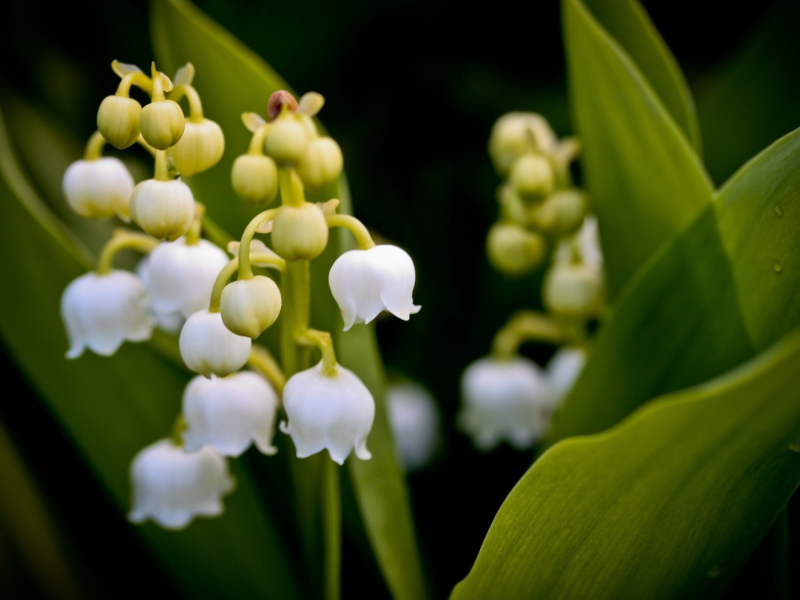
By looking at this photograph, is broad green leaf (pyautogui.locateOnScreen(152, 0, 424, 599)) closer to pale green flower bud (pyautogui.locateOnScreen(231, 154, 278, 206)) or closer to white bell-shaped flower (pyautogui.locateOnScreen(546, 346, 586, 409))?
pale green flower bud (pyautogui.locateOnScreen(231, 154, 278, 206))

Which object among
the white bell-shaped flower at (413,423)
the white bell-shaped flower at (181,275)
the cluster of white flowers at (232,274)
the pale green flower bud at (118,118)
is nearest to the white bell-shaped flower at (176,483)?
the cluster of white flowers at (232,274)

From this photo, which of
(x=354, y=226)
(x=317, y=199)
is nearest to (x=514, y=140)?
(x=317, y=199)

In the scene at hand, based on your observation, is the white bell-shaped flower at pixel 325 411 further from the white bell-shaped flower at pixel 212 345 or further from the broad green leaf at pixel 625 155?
the broad green leaf at pixel 625 155

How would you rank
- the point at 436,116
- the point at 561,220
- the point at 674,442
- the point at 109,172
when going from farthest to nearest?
the point at 436,116 → the point at 561,220 → the point at 109,172 → the point at 674,442

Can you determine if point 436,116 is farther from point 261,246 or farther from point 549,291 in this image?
point 261,246

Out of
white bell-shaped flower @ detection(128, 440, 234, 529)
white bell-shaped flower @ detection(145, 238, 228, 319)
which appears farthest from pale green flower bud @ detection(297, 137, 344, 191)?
white bell-shaped flower @ detection(128, 440, 234, 529)

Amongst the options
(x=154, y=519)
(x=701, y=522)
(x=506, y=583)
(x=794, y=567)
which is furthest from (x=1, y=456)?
(x=794, y=567)
